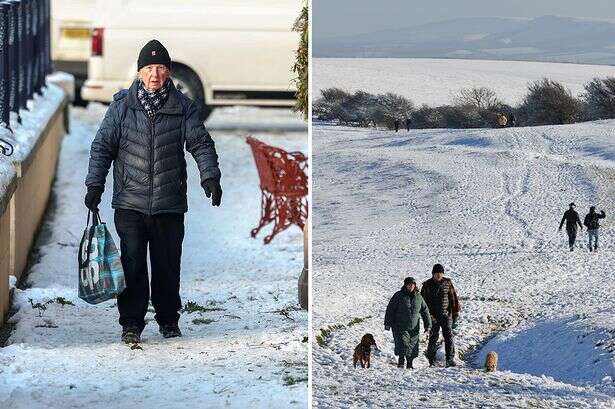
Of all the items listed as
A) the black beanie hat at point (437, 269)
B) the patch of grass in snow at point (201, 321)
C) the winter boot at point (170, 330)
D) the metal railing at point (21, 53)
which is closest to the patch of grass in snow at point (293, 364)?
the winter boot at point (170, 330)

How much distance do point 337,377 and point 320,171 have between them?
84 centimetres

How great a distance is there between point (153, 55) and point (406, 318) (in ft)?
7.16

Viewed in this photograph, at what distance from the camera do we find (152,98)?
7.89 m

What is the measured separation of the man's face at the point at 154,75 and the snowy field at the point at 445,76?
1.56m

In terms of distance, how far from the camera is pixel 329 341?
6.33 metres

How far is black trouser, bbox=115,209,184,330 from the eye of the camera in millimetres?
7973

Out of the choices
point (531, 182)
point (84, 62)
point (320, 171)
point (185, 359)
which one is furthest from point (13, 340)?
point (84, 62)

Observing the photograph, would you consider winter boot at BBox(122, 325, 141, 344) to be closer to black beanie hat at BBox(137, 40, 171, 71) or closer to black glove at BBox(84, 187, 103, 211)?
black glove at BBox(84, 187, 103, 211)

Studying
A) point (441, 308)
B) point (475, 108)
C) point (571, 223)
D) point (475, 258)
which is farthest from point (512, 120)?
point (441, 308)

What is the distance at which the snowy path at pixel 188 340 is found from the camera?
6.95 m

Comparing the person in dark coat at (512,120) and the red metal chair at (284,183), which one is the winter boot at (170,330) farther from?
the red metal chair at (284,183)

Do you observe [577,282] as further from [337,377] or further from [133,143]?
[133,143]

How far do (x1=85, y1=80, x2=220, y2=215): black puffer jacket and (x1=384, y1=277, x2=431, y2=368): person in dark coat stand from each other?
178cm

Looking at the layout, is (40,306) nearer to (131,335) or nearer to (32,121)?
(131,335)
